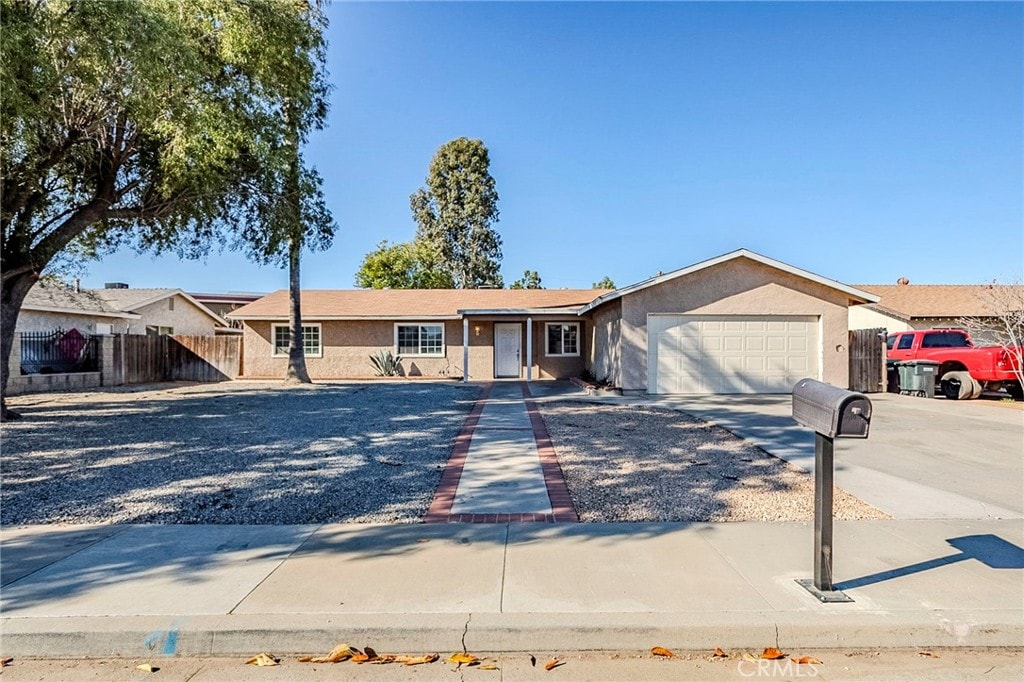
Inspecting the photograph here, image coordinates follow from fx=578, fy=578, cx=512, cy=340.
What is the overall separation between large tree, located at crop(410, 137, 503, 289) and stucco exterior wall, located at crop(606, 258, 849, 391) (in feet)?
78.1

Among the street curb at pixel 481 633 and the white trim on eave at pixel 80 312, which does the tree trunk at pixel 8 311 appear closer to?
the white trim on eave at pixel 80 312

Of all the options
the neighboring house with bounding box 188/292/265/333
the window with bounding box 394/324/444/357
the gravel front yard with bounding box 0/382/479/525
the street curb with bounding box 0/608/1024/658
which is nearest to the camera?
the street curb with bounding box 0/608/1024/658

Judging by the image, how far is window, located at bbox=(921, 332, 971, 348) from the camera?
16.4 m

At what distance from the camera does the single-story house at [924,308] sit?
2477cm

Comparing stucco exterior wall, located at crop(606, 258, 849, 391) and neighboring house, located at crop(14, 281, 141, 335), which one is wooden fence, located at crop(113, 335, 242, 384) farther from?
stucco exterior wall, located at crop(606, 258, 849, 391)

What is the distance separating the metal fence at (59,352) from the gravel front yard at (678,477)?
681 inches

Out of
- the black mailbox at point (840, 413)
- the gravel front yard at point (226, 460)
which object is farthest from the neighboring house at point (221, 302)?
the black mailbox at point (840, 413)

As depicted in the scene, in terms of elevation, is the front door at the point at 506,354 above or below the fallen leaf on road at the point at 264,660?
above

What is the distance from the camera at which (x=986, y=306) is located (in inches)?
923

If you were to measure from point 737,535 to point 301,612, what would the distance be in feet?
11.3

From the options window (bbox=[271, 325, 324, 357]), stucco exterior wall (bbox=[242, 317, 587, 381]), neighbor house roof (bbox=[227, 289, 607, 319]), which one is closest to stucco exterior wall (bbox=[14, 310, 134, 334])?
neighbor house roof (bbox=[227, 289, 607, 319])

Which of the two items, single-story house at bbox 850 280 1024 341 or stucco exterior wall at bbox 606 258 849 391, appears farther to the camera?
single-story house at bbox 850 280 1024 341

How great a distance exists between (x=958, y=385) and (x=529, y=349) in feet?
41.7

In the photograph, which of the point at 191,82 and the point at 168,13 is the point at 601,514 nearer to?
the point at 191,82
